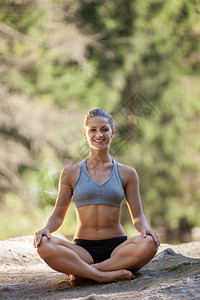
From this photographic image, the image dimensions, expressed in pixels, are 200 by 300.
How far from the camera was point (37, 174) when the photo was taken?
33.1 feet

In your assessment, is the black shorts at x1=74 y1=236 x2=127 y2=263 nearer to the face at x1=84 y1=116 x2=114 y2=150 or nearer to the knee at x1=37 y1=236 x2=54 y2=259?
the knee at x1=37 y1=236 x2=54 y2=259

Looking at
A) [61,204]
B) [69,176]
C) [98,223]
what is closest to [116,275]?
[98,223]

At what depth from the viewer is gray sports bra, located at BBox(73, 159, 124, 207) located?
320 cm

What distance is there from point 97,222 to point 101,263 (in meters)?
0.26

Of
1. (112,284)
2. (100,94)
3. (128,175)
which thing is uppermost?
(100,94)

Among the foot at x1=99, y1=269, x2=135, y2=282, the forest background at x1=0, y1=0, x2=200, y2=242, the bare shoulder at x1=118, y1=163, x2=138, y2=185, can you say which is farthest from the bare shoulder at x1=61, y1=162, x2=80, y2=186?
the forest background at x1=0, y1=0, x2=200, y2=242

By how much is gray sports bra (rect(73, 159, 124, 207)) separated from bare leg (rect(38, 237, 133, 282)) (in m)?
0.31

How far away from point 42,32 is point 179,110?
3.46 m

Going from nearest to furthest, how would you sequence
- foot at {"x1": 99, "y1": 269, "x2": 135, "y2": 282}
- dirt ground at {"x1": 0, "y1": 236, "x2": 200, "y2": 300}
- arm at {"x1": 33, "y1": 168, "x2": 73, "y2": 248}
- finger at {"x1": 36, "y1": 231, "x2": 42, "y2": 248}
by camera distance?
1. dirt ground at {"x1": 0, "y1": 236, "x2": 200, "y2": 300}
2. finger at {"x1": 36, "y1": 231, "x2": 42, "y2": 248}
3. foot at {"x1": 99, "y1": 269, "x2": 135, "y2": 282}
4. arm at {"x1": 33, "y1": 168, "x2": 73, "y2": 248}

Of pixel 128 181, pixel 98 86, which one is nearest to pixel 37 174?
pixel 98 86

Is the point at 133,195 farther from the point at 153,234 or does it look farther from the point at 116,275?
the point at 116,275

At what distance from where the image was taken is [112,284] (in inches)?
118

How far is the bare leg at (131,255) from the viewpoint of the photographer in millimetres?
3000

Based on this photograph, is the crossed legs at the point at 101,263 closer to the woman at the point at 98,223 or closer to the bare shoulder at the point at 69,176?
the woman at the point at 98,223
